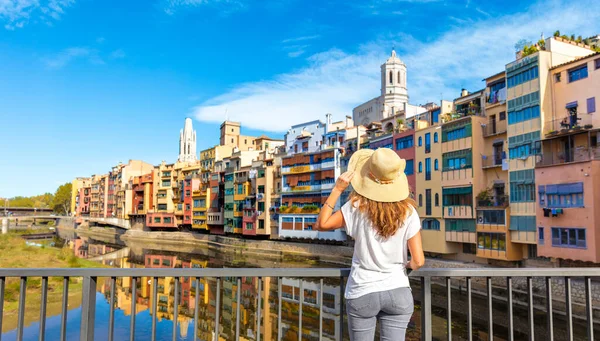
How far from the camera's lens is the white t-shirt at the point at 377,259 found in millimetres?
3166

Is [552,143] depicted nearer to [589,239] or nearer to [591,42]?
[589,239]

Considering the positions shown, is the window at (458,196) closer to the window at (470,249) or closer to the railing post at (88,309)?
the window at (470,249)

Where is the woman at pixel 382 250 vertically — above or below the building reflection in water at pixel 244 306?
above

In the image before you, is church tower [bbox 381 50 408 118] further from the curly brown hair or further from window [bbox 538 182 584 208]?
the curly brown hair

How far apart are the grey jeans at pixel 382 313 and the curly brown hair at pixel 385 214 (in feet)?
1.40

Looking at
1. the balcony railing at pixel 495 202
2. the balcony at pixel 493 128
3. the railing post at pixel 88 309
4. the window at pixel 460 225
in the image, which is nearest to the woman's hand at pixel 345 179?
the railing post at pixel 88 309

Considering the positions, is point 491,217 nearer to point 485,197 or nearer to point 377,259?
point 485,197

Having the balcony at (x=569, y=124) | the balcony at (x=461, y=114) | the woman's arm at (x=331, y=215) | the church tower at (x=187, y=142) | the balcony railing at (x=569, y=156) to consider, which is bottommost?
the woman's arm at (x=331, y=215)

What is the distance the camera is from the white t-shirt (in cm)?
317

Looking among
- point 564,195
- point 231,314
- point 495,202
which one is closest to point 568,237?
point 564,195

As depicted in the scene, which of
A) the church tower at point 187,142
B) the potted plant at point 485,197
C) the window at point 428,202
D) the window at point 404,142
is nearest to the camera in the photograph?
the potted plant at point 485,197

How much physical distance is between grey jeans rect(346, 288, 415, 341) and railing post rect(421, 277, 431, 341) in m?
0.61

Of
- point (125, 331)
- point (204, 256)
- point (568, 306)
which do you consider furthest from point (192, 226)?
point (568, 306)

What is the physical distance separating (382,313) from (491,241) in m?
28.5
